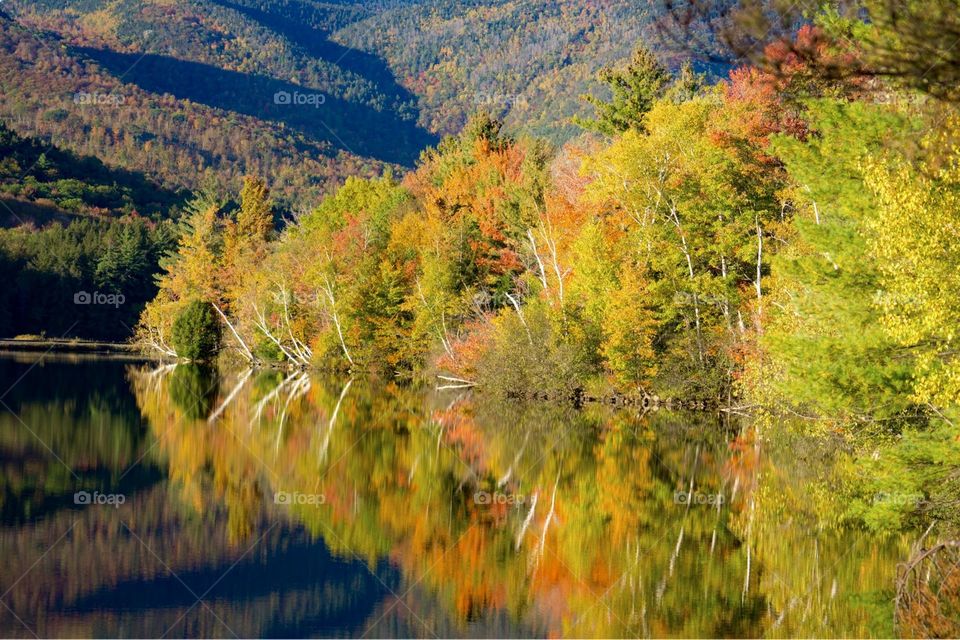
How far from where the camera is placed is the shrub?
75.2m

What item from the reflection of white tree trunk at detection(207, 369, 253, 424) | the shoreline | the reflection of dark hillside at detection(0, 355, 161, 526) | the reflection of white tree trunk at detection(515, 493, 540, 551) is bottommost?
the reflection of white tree trunk at detection(515, 493, 540, 551)

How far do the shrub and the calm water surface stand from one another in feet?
137

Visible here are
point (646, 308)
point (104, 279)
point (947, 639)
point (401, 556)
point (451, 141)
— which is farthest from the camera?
point (104, 279)

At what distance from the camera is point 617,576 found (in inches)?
632

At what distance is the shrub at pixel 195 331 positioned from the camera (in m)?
75.2

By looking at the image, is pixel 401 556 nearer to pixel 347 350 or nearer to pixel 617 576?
pixel 617 576

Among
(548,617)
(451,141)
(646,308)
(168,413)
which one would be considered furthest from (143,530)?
(451,141)

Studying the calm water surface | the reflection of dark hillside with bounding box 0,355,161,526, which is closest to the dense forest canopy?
the calm water surface

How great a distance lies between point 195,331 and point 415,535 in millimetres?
59759

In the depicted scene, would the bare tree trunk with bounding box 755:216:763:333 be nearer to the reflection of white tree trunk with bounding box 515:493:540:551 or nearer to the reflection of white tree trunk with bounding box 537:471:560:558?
the reflection of white tree trunk with bounding box 537:471:560:558

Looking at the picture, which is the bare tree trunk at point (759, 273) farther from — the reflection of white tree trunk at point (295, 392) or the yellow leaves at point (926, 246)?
the yellow leaves at point (926, 246)

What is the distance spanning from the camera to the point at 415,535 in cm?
1875

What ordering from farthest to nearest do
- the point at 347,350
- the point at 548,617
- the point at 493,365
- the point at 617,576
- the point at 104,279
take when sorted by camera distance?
the point at 104,279, the point at 347,350, the point at 493,365, the point at 617,576, the point at 548,617

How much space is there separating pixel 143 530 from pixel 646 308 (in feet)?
91.2
